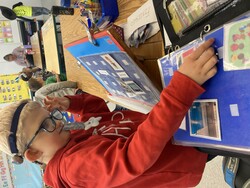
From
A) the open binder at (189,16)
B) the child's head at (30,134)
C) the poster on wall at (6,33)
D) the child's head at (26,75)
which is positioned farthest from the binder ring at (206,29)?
the poster on wall at (6,33)

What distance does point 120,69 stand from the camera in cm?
81

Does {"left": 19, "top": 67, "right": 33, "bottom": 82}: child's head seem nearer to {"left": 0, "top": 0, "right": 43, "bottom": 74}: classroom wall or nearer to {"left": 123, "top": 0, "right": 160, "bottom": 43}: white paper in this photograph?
{"left": 0, "top": 0, "right": 43, "bottom": 74}: classroom wall

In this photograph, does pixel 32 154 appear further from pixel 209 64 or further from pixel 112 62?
pixel 209 64

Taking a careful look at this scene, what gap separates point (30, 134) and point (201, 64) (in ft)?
1.80

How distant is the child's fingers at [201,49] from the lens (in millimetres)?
479

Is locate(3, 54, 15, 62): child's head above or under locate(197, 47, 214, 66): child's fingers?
under

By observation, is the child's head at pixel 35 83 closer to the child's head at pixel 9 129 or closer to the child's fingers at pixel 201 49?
the child's head at pixel 9 129

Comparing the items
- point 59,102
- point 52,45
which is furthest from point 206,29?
point 52,45

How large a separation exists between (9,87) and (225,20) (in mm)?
3503

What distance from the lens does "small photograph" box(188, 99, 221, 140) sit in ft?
1.68

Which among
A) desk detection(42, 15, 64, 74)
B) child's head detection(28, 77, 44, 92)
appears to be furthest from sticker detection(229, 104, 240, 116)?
child's head detection(28, 77, 44, 92)

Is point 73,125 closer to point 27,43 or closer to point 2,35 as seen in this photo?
point 27,43

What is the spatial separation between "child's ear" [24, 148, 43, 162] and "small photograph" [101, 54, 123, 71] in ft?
1.15

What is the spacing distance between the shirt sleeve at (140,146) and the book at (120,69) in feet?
0.67
